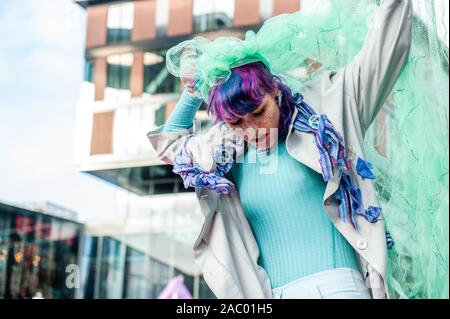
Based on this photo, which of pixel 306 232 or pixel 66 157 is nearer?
pixel 306 232

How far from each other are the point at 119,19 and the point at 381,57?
5.80 meters

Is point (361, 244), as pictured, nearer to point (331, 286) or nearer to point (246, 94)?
point (331, 286)

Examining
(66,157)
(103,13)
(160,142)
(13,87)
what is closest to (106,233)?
(103,13)

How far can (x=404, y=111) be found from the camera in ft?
5.44

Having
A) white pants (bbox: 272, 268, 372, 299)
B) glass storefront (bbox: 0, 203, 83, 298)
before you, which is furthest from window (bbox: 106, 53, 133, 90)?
white pants (bbox: 272, 268, 372, 299)

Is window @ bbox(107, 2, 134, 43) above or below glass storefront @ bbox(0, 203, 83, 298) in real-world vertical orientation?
above

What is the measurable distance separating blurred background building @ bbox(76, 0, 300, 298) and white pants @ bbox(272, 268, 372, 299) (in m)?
2.13

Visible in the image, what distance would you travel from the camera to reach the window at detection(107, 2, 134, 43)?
5.26 metres

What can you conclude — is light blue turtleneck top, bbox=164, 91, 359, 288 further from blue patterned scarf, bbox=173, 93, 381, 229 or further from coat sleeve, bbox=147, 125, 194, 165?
coat sleeve, bbox=147, 125, 194, 165

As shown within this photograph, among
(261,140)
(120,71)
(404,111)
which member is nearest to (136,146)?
(120,71)

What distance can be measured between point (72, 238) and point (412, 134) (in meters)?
9.69

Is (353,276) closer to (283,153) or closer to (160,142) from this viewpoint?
Answer: (283,153)

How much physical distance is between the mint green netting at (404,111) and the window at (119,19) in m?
3.07

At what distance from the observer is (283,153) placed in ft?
4.75
